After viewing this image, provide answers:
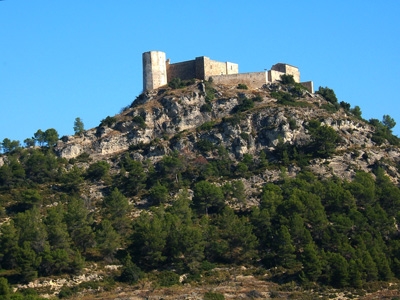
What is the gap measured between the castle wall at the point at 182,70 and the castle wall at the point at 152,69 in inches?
84.2

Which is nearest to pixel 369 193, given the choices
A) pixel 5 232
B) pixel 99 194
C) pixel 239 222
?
pixel 239 222

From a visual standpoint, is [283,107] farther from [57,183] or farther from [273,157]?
[57,183]

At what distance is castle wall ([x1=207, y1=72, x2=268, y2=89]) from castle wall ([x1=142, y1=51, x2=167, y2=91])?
20.9 ft

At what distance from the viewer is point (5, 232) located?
260ft

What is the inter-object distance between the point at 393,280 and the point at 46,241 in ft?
91.2

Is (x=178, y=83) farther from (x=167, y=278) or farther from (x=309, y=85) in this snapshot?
(x=167, y=278)

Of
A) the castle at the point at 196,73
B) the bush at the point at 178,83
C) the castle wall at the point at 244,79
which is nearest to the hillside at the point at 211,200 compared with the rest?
the bush at the point at 178,83

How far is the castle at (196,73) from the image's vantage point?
11288 centimetres

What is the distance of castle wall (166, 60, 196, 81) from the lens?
Result: 114500 millimetres

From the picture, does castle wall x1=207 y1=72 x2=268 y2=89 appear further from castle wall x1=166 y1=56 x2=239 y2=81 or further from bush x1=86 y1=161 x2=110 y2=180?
bush x1=86 y1=161 x2=110 y2=180

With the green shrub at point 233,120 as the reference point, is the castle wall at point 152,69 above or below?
above

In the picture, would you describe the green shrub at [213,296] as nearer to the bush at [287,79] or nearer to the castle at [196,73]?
the castle at [196,73]

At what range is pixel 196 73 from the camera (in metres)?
114

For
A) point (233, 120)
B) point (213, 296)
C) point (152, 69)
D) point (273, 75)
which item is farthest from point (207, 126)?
point (213, 296)
